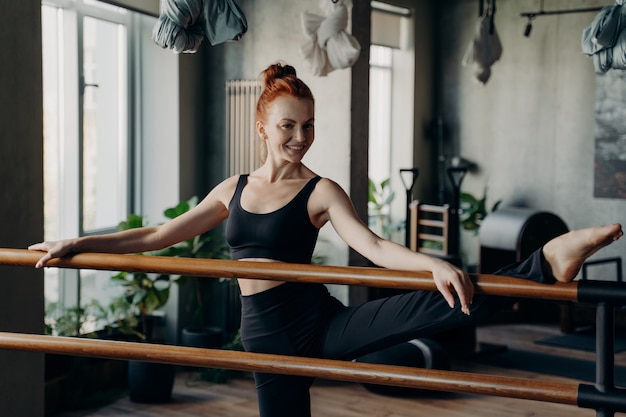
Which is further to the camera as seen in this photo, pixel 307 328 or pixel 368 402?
pixel 368 402

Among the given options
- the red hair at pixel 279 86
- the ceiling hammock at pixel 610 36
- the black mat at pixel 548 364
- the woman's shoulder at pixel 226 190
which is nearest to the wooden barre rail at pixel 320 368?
the woman's shoulder at pixel 226 190

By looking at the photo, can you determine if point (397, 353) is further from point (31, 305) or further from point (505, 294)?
point (505, 294)

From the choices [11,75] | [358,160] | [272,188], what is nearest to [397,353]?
[358,160]

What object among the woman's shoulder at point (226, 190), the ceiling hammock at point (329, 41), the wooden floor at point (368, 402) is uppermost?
the ceiling hammock at point (329, 41)

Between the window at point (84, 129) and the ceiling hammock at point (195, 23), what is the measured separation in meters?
2.62

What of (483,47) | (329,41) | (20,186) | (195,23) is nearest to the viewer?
(195,23)

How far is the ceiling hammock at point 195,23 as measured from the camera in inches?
116

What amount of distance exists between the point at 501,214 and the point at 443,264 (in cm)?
617

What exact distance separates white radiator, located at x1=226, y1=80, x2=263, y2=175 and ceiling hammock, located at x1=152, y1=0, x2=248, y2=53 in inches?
120

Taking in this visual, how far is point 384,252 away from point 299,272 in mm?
245

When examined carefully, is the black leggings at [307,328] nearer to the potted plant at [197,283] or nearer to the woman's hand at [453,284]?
the woman's hand at [453,284]

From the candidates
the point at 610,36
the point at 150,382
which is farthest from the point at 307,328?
the point at 150,382

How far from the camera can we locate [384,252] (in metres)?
2.00

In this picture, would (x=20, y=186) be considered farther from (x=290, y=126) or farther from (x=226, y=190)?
(x=290, y=126)
